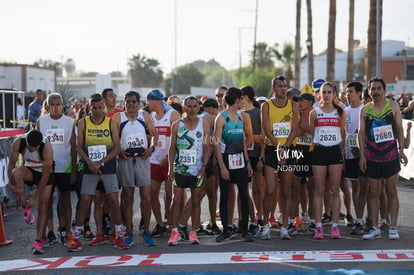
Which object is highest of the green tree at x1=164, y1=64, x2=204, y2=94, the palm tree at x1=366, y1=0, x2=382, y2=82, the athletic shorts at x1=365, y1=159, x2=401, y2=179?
the green tree at x1=164, y1=64, x2=204, y2=94

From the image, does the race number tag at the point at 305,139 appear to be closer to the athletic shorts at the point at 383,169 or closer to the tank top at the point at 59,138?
the athletic shorts at the point at 383,169

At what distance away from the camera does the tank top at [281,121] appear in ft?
33.2

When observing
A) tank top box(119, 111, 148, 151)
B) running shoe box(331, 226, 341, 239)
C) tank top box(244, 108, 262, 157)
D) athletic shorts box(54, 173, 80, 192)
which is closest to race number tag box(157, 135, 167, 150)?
tank top box(119, 111, 148, 151)

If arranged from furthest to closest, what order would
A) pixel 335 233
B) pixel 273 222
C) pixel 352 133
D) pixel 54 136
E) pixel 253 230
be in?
pixel 273 222, pixel 352 133, pixel 253 230, pixel 335 233, pixel 54 136

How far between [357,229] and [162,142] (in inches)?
125

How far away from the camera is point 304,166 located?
10.6 meters

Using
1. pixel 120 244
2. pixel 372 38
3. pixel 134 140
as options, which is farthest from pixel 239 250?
pixel 372 38

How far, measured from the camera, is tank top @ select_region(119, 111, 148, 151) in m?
9.88

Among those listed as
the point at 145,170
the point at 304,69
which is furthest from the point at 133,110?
the point at 304,69

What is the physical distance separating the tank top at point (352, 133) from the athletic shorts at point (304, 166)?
65cm

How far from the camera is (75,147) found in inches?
388

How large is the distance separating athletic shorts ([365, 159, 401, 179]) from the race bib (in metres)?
0.60

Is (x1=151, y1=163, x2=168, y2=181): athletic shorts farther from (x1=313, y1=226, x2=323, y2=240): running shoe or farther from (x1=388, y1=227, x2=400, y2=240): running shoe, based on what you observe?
(x1=388, y1=227, x2=400, y2=240): running shoe

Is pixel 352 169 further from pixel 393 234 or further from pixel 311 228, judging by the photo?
pixel 393 234
